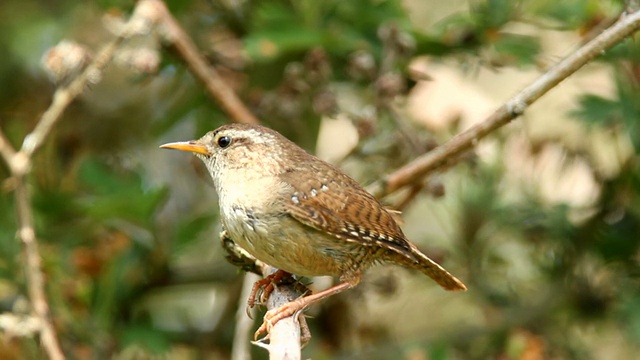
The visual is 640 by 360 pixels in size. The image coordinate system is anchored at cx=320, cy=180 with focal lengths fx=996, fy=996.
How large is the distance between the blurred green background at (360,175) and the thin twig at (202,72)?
98 millimetres

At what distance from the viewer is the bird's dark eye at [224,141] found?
3.06 meters

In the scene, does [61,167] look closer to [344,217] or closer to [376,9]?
[376,9]

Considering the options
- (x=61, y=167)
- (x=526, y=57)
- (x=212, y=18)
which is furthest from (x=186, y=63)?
(x=526, y=57)

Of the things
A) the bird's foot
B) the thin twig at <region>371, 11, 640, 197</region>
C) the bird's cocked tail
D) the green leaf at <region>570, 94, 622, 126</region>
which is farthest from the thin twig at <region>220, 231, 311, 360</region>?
the green leaf at <region>570, 94, 622, 126</region>

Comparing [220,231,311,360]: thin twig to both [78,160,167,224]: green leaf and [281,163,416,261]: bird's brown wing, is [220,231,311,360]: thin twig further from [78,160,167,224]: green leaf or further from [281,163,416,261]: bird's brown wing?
[78,160,167,224]: green leaf

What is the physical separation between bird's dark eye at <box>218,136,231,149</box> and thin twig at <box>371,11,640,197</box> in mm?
557

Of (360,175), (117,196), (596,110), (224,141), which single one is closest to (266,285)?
(224,141)

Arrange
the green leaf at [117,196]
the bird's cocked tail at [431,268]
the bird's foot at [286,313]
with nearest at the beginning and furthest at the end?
the bird's foot at [286,313] < the bird's cocked tail at [431,268] < the green leaf at [117,196]

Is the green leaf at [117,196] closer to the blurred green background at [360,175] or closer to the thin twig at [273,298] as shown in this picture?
the blurred green background at [360,175]

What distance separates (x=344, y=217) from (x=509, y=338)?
1.71 metres

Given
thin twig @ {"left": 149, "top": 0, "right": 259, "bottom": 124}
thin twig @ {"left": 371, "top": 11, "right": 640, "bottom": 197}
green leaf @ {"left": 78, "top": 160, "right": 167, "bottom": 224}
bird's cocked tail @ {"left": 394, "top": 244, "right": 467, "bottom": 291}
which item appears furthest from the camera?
thin twig @ {"left": 149, "top": 0, "right": 259, "bottom": 124}

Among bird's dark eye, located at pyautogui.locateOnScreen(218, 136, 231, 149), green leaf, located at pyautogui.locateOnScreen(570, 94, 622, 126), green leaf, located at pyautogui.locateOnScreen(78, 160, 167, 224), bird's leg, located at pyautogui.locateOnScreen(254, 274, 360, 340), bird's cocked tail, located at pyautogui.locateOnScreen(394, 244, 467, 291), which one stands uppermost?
bird's dark eye, located at pyautogui.locateOnScreen(218, 136, 231, 149)

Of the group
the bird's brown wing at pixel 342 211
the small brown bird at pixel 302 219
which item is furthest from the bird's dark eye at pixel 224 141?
the bird's brown wing at pixel 342 211

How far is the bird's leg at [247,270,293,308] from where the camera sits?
9.43 feet
